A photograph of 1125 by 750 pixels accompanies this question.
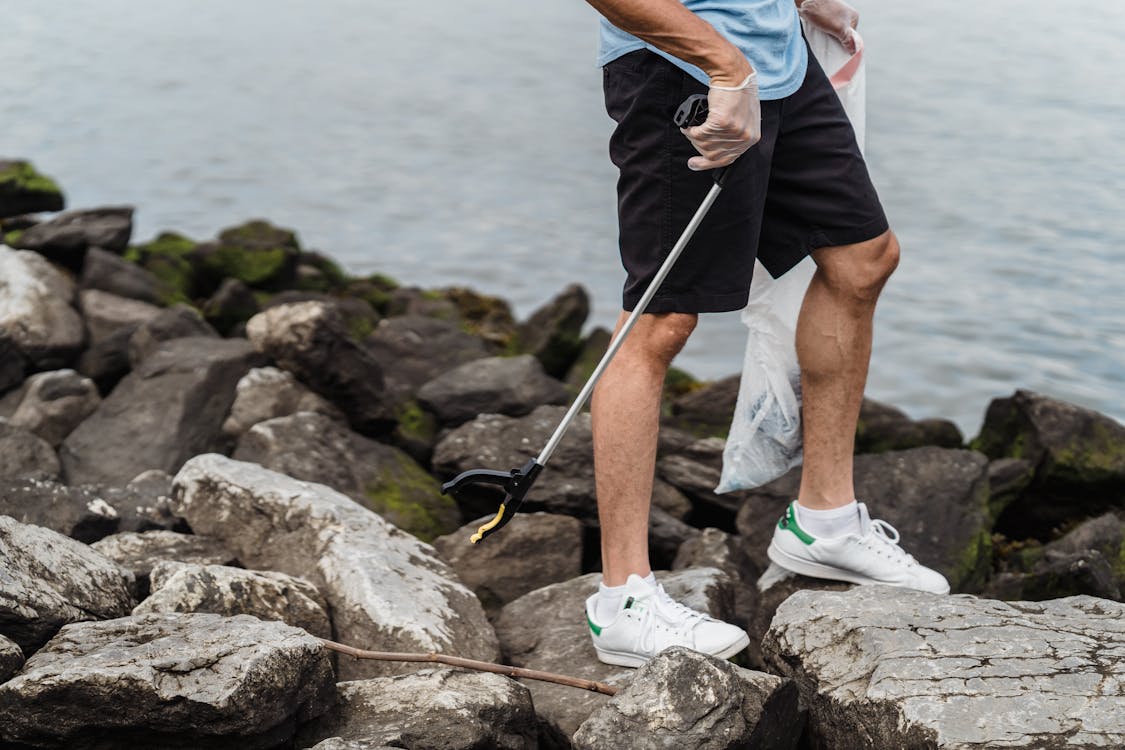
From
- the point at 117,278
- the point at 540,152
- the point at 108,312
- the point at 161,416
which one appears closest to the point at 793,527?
the point at 161,416

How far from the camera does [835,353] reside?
11.1 ft

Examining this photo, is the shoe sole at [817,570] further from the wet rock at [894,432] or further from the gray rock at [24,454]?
the gray rock at [24,454]

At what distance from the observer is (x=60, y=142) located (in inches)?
569

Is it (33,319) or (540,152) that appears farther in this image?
(540,152)

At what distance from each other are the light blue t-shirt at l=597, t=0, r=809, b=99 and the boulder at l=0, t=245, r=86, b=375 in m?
3.58

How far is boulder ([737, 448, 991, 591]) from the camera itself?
161 inches

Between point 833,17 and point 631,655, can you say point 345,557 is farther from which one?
point 833,17

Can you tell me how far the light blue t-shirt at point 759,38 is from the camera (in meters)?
3.00

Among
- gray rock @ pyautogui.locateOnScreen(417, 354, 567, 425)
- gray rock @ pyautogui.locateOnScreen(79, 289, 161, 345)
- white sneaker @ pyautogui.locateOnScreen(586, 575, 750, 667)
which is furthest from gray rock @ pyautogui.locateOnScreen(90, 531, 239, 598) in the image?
gray rock @ pyautogui.locateOnScreen(79, 289, 161, 345)

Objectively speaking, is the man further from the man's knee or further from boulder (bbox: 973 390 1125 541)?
boulder (bbox: 973 390 1125 541)

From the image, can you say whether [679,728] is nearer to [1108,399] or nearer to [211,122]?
[1108,399]

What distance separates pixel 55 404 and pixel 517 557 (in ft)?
7.83

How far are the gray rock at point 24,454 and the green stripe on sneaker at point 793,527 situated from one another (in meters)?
2.59

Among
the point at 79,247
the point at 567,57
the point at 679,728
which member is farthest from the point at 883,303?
the point at 567,57
